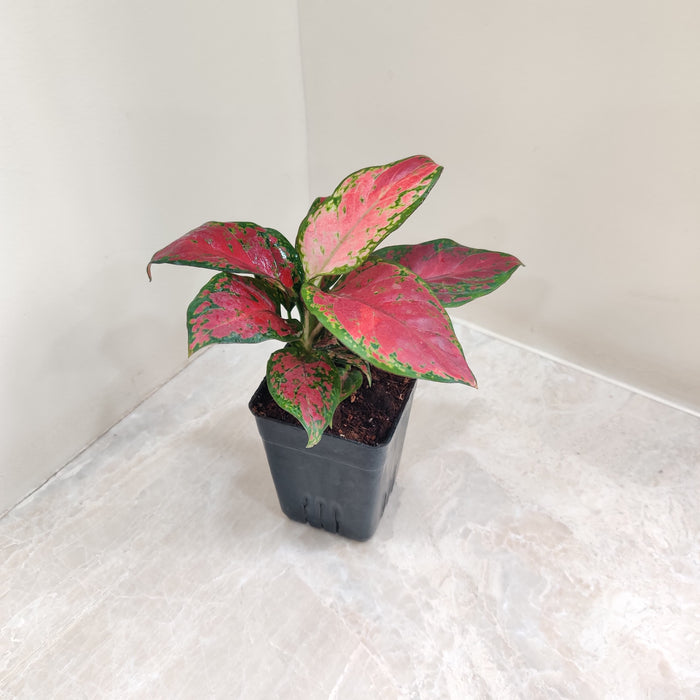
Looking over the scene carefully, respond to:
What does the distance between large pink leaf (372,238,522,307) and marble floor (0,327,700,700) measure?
1.63 feet

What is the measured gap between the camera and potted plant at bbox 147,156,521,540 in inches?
23.1

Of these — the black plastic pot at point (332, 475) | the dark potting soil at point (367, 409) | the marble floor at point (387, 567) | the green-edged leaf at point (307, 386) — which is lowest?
the marble floor at point (387, 567)

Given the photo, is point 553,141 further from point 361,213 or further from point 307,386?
point 307,386

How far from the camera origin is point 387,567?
975 millimetres

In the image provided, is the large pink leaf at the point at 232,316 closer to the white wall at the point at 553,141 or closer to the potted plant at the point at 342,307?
the potted plant at the point at 342,307

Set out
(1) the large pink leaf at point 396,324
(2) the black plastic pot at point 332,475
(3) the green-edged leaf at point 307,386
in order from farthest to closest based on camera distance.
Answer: (2) the black plastic pot at point 332,475 < (3) the green-edged leaf at point 307,386 < (1) the large pink leaf at point 396,324

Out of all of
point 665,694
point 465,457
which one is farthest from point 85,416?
point 665,694

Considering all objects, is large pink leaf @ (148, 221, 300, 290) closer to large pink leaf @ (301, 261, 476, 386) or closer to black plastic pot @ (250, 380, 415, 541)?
large pink leaf @ (301, 261, 476, 386)

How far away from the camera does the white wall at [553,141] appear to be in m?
0.98

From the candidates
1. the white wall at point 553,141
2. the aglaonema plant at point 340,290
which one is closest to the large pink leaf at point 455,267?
the aglaonema plant at point 340,290

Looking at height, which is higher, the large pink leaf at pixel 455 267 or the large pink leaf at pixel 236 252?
the large pink leaf at pixel 236 252

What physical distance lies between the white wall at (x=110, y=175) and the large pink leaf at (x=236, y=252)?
35 cm

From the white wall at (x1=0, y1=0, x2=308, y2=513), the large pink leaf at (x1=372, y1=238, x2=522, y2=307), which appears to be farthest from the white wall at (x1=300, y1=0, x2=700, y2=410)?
the large pink leaf at (x1=372, y1=238, x2=522, y2=307)

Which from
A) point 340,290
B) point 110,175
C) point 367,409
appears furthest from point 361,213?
point 110,175
